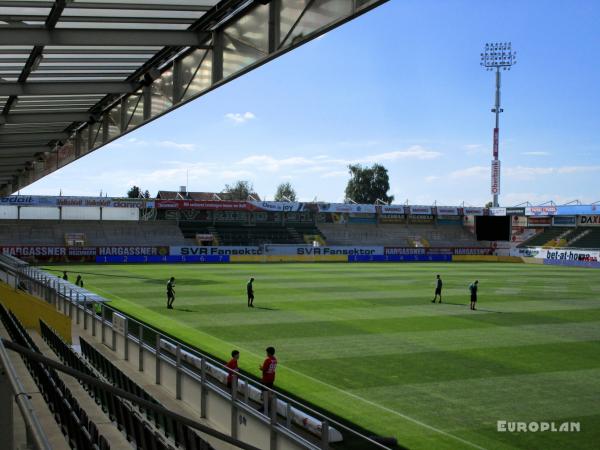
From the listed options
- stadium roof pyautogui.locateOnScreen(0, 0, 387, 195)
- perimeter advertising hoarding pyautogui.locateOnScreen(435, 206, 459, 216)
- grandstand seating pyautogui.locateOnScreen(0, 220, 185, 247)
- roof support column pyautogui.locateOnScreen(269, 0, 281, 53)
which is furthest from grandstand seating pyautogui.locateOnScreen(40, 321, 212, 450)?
perimeter advertising hoarding pyautogui.locateOnScreen(435, 206, 459, 216)

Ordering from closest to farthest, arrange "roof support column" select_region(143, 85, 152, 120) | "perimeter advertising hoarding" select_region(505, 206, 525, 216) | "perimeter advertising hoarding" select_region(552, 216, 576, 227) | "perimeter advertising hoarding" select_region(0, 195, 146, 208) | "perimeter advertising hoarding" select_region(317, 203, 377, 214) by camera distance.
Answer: "roof support column" select_region(143, 85, 152, 120) → "perimeter advertising hoarding" select_region(0, 195, 146, 208) → "perimeter advertising hoarding" select_region(552, 216, 576, 227) → "perimeter advertising hoarding" select_region(505, 206, 525, 216) → "perimeter advertising hoarding" select_region(317, 203, 377, 214)

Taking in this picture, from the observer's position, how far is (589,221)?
235 ft

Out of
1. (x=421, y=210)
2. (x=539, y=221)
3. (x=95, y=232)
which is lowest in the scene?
(x=95, y=232)

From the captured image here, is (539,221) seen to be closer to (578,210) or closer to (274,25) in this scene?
(578,210)

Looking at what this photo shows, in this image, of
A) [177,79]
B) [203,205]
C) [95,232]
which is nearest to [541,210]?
[203,205]

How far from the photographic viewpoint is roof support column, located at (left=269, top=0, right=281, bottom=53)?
6354mm

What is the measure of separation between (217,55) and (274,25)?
4.96 feet

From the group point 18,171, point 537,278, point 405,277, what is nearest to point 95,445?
point 18,171

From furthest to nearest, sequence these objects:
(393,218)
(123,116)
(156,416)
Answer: (393,218) < (123,116) < (156,416)

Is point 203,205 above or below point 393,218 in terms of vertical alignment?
above

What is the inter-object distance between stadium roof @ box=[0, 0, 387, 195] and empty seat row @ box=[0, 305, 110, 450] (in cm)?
363

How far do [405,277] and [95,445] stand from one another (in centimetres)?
3872

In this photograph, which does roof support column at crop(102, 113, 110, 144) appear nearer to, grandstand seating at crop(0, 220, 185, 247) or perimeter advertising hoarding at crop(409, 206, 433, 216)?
grandstand seating at crop(0, 220, 185, 247)

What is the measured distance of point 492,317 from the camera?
995 inches
